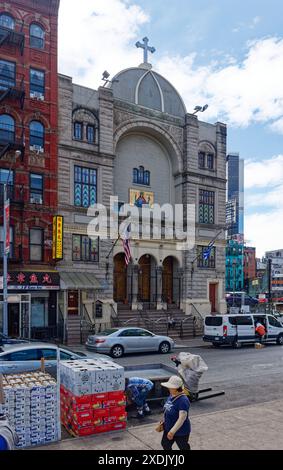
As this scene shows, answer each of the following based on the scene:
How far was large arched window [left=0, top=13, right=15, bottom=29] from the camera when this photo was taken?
85.9 feet

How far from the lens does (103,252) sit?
95.6 feet

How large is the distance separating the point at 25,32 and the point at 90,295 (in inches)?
695

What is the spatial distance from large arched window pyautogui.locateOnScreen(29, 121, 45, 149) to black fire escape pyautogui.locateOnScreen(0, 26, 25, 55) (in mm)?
4750

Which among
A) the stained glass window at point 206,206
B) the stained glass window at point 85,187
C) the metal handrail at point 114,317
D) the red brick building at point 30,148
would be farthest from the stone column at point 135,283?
the stained glass window at point 206,206

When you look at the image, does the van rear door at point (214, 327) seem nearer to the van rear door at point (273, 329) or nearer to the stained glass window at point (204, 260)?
the van rear door at point (273, 329)

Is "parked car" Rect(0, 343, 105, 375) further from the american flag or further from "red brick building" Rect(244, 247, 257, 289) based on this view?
"red brick building" Rect(244, 247, 257, 289)

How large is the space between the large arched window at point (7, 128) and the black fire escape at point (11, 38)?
4.38 meters

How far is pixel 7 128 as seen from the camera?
84.8ft

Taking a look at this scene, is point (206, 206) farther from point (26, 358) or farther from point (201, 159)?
point (26, 358)

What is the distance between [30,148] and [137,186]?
9.25 meters

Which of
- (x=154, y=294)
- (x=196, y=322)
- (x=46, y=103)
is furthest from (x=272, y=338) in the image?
(x=46, y=103)

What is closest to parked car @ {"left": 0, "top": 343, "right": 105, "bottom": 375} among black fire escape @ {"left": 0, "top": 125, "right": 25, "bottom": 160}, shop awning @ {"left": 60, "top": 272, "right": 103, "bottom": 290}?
shop awning @ {"left": 60, "top": 272, "right": 103, "bottom": 290}

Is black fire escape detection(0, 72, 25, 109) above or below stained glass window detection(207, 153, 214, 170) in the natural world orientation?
above

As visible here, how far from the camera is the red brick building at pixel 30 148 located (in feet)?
81.6
